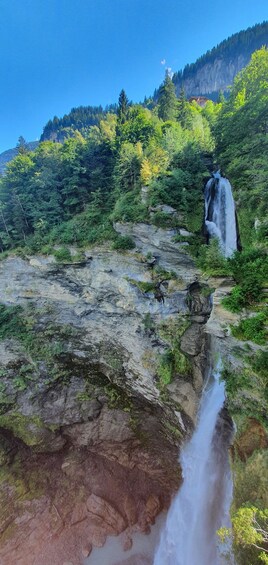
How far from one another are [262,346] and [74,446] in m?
16.7

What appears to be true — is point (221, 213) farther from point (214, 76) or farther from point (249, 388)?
point (214, 76)

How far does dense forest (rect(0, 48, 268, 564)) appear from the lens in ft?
32.9

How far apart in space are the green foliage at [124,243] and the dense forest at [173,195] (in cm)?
6

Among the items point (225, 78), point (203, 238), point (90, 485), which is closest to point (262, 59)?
point (203, 238)

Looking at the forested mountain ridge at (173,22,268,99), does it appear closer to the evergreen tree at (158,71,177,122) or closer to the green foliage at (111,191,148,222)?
the evergreen tree at (158,71,177,122)

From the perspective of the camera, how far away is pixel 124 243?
15000 millimetres

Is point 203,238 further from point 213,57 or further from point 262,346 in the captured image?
point 213,57

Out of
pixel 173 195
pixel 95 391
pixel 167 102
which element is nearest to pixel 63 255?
pixel 173 195

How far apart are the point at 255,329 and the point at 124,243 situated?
851 centimetres

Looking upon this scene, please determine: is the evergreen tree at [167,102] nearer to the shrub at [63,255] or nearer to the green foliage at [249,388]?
the shrub at [63,255]

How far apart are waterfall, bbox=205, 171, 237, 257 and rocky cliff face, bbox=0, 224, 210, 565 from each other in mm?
2271

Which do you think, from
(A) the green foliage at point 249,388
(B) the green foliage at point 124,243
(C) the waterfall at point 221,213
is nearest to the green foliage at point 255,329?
(A) the green foliage at point 249,388

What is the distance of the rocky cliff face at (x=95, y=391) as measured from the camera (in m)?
14.9

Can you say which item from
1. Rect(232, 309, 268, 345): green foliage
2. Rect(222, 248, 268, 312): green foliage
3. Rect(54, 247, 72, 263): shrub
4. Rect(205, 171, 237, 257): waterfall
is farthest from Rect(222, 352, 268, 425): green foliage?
Rect(54, 247, 72, 263): shrub
